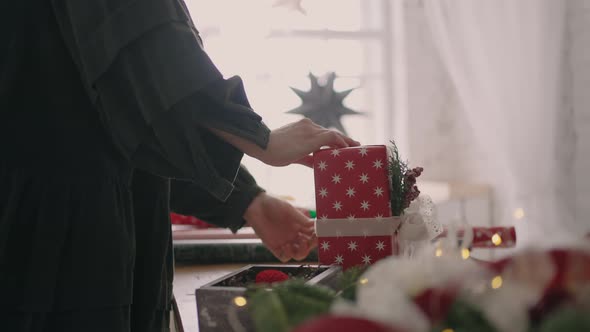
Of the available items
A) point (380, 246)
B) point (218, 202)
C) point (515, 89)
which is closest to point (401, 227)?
point (380, 246)

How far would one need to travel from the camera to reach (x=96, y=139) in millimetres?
723

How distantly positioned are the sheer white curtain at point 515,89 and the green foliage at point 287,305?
2610mm

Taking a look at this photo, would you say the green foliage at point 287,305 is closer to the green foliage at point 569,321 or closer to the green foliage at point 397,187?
the green foliage at point 569,321

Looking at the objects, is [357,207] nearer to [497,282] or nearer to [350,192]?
[350,192]

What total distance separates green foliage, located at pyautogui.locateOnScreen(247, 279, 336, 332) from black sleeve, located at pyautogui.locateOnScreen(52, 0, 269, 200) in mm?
340

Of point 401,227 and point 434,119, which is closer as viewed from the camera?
point 401,227

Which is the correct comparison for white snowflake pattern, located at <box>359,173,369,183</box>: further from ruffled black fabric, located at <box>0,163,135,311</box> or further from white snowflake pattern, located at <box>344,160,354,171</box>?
ruffled black fabric, located at <box>0,163,135,311</box>

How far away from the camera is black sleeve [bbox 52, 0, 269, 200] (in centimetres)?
60

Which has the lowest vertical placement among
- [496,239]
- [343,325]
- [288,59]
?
[496,239]

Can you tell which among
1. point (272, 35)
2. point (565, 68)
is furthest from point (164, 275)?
point (565, 68)

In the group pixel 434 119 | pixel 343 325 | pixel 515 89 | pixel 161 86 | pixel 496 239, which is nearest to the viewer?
pixel 343 325

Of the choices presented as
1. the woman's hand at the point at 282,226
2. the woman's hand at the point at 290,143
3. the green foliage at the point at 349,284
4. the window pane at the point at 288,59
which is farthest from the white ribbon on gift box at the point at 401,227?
the window pane at the point at 288,59

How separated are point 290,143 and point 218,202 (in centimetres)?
32

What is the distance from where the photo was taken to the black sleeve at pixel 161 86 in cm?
60
